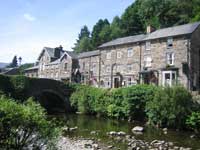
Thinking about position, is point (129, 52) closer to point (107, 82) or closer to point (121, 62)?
point (121, 62)

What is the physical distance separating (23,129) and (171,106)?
71.1 ft

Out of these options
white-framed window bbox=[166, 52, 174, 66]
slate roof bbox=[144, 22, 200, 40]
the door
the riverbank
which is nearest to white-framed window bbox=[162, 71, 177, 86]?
white-framed window bbox=[166, 52, 174, 66]

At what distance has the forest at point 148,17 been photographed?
210 ft

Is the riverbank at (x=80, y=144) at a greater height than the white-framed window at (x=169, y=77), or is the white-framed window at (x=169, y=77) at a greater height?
the white-framed window at (x=169, y=77)

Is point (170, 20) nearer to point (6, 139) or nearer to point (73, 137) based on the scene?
point (73, 137)

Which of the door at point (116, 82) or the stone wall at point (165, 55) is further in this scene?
the door at point (116, 82)

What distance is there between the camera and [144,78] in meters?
44.4

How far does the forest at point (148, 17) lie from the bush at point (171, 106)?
2969cm

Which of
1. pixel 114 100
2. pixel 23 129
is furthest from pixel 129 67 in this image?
pixel 23 129

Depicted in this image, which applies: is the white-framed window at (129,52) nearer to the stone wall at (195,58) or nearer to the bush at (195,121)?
the stone wall at (195,58)

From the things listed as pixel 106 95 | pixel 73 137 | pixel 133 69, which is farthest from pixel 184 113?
pixel 133 69

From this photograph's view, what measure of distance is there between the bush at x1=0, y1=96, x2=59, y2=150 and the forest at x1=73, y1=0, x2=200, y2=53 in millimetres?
50391

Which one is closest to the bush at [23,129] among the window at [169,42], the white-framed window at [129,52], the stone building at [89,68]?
the window at [169,42]

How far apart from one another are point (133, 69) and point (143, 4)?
102ft
